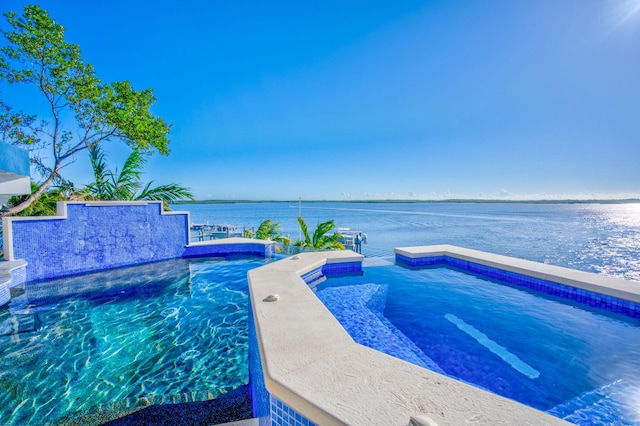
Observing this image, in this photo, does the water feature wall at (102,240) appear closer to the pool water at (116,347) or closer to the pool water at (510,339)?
the pool water at (116,347)

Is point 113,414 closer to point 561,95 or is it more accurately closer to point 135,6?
Result: point 135,6

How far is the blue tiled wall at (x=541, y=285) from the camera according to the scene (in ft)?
12.5

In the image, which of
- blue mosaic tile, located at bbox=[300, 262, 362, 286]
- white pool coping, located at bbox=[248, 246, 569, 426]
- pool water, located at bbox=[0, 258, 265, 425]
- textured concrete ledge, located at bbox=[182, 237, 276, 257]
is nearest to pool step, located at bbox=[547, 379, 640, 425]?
white pool coping, located at bbox=[248, 246, 569, 426]

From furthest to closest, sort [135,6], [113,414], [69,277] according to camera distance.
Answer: [135,6] → [69,277] → [113,414]

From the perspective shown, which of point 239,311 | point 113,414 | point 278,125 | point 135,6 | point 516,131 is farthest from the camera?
point 278,125

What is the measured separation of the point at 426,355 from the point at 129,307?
15.0 feet

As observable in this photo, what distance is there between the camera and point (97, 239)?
7.00 metres

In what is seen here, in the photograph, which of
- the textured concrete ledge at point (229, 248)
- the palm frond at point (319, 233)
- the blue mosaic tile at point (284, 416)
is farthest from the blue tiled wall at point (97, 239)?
the blue mosaic tile at point (284, 416)

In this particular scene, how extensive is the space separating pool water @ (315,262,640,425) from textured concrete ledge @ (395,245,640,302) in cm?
32

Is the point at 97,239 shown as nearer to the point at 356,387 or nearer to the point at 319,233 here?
the point at 319,233

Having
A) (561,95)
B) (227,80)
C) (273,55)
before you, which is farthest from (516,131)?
(227,80)

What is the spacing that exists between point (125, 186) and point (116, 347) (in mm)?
6718

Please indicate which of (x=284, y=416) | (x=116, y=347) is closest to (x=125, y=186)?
(x=116, y=347)

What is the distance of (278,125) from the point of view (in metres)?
19.0
